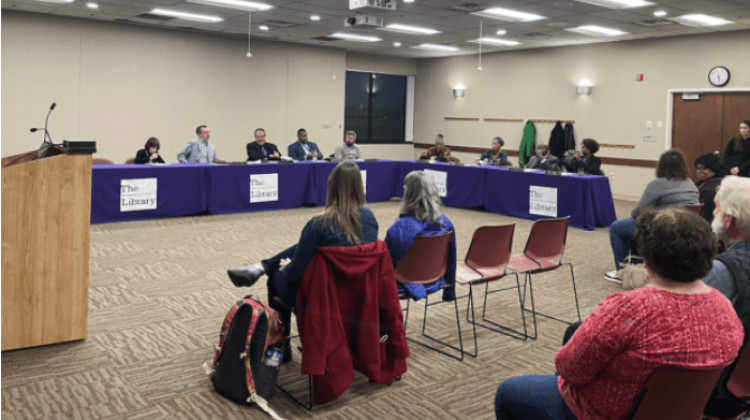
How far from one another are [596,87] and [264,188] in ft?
24.3

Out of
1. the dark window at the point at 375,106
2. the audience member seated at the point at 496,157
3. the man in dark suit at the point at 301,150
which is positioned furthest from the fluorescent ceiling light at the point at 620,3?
the dark window at the point at 375,106

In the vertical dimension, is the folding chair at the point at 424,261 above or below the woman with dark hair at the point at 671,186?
below

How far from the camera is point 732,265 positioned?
239cm

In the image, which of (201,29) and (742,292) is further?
(201,29)

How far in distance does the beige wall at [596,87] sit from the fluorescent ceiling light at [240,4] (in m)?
6.79

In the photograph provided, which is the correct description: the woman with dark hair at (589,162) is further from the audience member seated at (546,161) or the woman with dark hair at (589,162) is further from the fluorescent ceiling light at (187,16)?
the fluorescent ceiling light at (187,16)

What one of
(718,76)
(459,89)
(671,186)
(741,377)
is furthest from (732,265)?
(459,89)

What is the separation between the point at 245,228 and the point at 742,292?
22.1 feet

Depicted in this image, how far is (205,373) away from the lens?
3604 millimetres

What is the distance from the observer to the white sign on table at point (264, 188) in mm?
9617

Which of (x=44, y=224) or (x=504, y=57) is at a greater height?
(x=504, y=57)

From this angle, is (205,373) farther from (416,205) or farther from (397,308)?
(416,205)

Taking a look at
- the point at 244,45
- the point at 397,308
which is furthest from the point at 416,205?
the point at 244,45

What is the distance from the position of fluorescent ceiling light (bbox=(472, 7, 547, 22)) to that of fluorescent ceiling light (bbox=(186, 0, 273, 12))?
3285 mm
